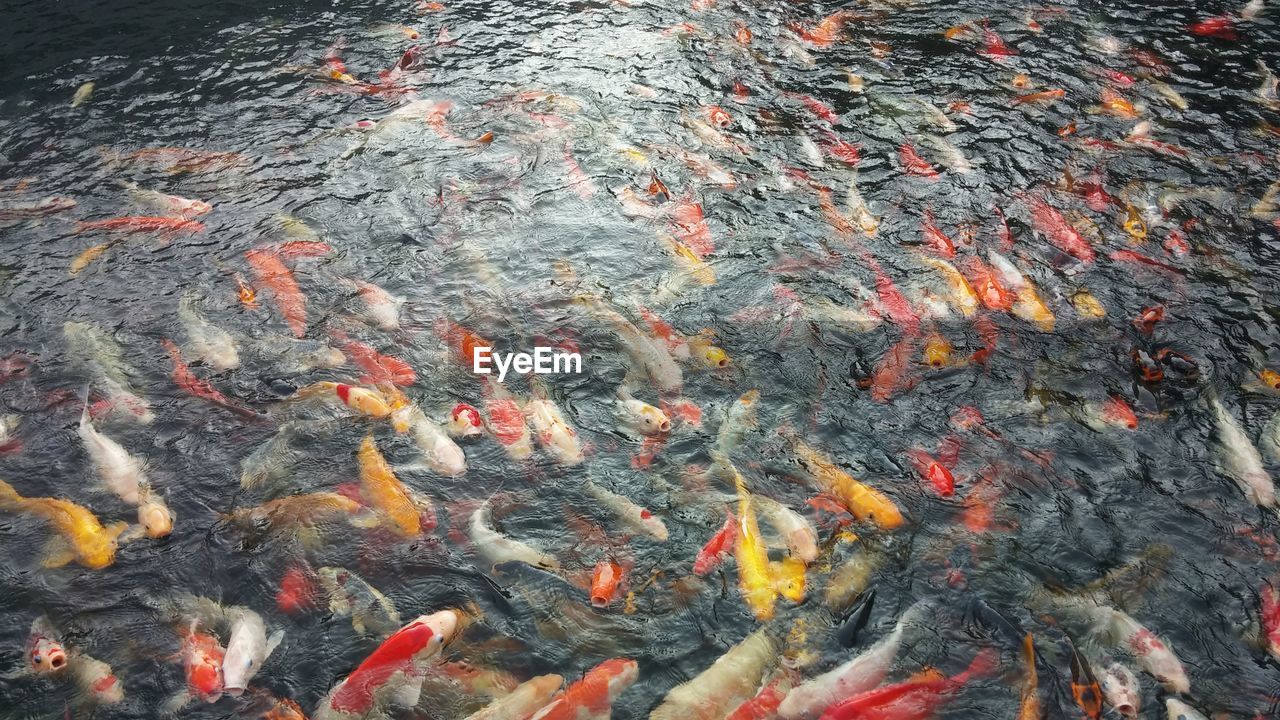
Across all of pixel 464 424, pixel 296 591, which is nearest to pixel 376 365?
pixel 464 424

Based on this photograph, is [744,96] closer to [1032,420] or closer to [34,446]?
[1032,420]

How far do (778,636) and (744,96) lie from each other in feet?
23.6

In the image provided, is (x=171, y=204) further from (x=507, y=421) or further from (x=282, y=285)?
(x=507, y=421)

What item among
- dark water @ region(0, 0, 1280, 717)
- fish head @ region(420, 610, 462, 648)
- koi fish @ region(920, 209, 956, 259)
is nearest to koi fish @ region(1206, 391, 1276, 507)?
dark water @ region(0, 0, 1280, 717)

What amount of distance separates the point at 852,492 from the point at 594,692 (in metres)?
2.23

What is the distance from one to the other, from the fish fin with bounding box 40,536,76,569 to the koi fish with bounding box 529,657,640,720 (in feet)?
11.1

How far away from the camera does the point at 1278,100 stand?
980 centimetres

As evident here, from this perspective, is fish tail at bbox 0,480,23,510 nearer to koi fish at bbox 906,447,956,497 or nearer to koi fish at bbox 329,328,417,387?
koi fish at bbox 329,328,417,387

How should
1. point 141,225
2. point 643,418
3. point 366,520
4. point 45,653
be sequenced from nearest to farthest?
point 45,653 → point 366,520 → point 643,418 → point 141,225

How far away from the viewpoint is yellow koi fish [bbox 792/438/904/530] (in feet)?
18.4

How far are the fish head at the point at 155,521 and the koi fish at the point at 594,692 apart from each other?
2.92 metres

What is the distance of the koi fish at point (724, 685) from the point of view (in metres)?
4.63

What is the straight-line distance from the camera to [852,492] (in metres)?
5.75

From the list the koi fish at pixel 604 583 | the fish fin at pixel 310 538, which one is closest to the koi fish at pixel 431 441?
the fish fin at pixel 310 538
